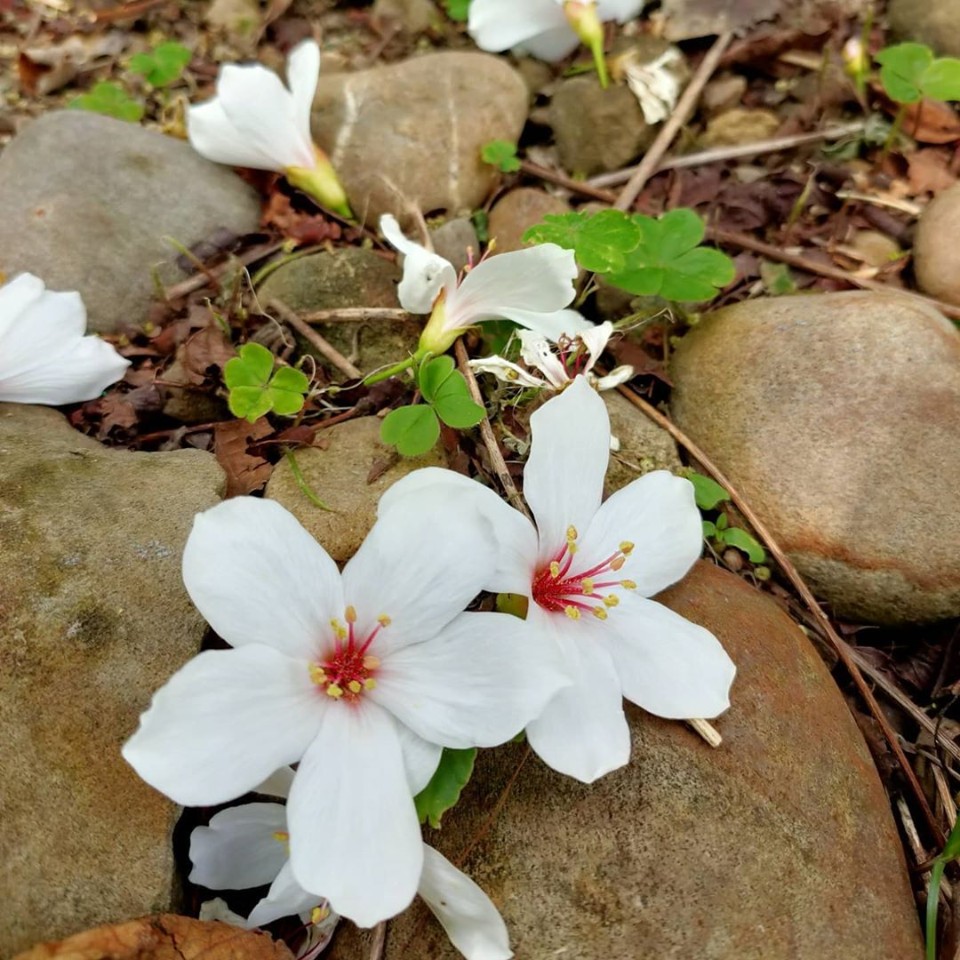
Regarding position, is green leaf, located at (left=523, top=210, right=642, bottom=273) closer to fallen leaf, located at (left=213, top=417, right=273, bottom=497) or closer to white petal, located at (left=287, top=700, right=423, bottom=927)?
fallen leaf, located at (left=213, top=417, right=273, bottom=497)

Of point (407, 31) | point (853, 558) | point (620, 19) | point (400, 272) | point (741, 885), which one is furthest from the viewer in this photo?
point (407, 31)

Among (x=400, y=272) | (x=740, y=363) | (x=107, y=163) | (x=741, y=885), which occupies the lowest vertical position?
(x=741, y=885)

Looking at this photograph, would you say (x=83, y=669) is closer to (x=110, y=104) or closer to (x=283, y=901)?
(x=283, y=901)

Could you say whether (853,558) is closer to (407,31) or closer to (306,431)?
(306,431)

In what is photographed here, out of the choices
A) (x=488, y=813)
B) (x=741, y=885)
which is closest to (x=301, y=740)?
(x=488, y=813)

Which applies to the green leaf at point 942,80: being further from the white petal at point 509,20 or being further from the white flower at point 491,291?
the white flower at point 491,291

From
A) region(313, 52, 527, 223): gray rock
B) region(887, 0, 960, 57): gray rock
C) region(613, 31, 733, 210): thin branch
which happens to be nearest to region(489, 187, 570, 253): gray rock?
region(313, 52, 527, 223): gray rock
